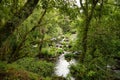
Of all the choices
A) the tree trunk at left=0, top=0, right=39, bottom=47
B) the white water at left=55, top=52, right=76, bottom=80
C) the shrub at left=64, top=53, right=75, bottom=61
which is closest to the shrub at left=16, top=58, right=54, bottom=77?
the white water at left=55, top=52, right=76, bottom=80

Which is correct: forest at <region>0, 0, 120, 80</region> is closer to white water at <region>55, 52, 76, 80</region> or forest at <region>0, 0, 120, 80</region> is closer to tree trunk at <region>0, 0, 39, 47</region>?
tree trunk at <region>0, 0, 39, 47</region>

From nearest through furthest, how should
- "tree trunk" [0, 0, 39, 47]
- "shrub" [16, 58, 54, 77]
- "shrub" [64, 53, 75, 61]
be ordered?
1. "tree trunk" [0, 0, 39, 47]
2. "shrub" [16, 58, 54, 77]
3. "shrub" [64, 53, 75, 61]

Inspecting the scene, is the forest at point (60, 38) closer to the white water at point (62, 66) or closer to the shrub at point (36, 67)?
the shrub at point (36, 67)

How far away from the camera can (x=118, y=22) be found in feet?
57.6

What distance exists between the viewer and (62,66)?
946 inches

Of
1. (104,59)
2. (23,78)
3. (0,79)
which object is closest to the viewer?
(0,79)

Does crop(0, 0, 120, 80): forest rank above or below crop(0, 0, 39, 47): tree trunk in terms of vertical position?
below

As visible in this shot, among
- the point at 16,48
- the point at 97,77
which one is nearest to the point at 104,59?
the point at 97,77

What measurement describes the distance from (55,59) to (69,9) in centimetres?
1900

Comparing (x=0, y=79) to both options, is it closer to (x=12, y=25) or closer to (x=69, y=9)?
(x=12, y=25)

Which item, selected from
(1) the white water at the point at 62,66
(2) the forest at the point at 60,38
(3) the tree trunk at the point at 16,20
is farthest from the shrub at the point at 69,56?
(3) the tree trunk at the point at 16,20

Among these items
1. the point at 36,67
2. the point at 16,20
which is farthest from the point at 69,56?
the point at 16,20

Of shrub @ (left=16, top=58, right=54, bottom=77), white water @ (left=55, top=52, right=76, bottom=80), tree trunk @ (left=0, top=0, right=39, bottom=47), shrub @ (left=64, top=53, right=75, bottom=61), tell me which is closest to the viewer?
tree trunk @ (left=0, top=0, right=39, bottom=47)

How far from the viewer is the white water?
21.1 metres
